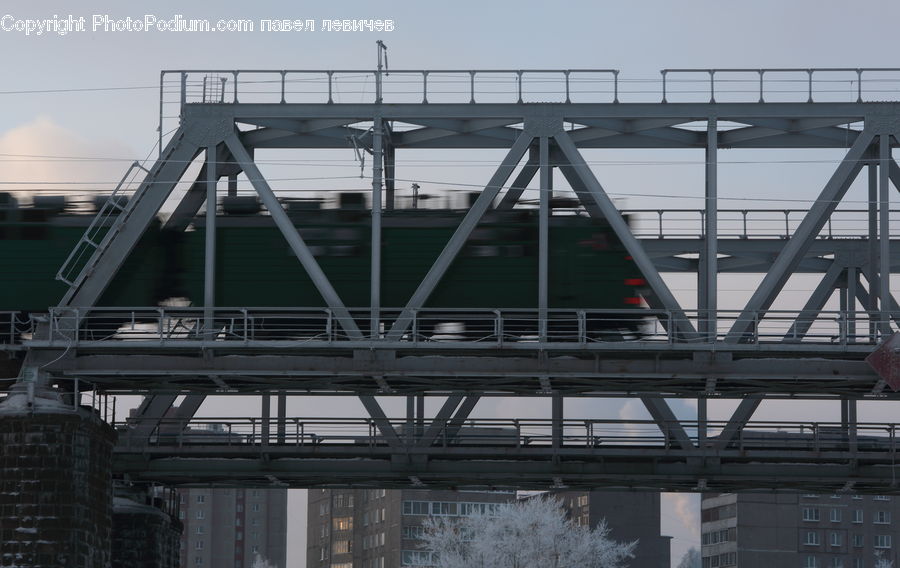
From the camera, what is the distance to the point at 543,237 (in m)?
41.7

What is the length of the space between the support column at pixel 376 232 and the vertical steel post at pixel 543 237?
14.1 ft

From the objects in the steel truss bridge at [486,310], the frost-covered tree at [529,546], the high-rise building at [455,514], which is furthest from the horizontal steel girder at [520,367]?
the high-rise building at [455,514]

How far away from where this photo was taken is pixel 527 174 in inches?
1705

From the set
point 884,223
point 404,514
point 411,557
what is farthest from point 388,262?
point 404,514

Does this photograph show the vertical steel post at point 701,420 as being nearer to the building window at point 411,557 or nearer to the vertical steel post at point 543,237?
the vertical steel post at point 543,237

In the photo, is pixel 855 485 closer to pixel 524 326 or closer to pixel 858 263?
pixel 858 263

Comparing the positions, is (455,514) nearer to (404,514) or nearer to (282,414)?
(404,514)

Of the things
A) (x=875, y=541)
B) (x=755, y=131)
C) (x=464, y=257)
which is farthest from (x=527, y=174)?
(x=875, y=541)

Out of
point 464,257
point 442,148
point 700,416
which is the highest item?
point 442,148

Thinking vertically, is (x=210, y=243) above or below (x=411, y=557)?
above

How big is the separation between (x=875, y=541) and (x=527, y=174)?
465 feet

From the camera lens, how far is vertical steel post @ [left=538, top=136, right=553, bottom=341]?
4166 centimetres

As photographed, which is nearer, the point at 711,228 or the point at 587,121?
the point at 711,228

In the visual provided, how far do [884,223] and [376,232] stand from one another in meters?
13.4
